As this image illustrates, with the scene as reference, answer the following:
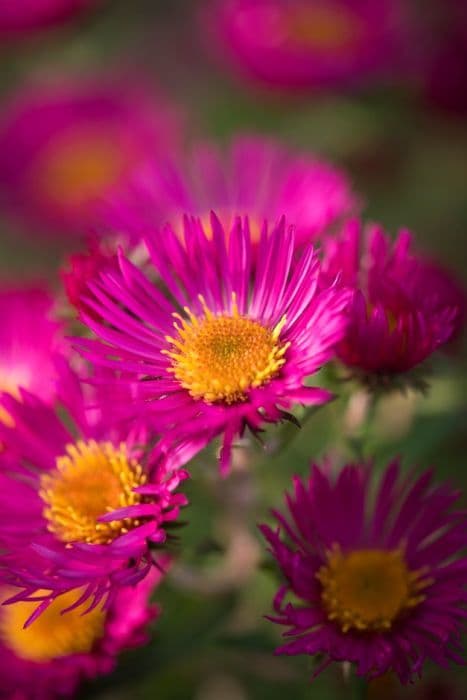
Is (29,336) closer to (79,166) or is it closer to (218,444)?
(218,444)

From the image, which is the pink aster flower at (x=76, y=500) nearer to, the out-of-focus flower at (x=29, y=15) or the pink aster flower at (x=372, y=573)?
the pink aster flower at (x=372, y=573)

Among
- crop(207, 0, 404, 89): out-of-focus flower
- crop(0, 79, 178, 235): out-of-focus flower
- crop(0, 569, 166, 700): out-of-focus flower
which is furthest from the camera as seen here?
Result: crop(0, 79, 178, 235): out-of-focus flower

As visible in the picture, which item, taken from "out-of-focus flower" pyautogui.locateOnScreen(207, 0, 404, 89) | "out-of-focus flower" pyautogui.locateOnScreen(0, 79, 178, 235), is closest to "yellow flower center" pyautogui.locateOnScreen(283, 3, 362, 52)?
"out-of-focus flower" pyautogui.locateOnScreen(207, 0, 404, 89)

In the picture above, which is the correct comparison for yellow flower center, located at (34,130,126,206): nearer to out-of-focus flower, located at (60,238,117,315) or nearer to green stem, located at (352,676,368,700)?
out-of-focus flower, located at (60,238,117,315)

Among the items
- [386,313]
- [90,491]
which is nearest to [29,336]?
[90,491]

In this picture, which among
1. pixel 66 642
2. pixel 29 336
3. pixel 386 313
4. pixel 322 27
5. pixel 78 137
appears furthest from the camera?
pixel 78 137
